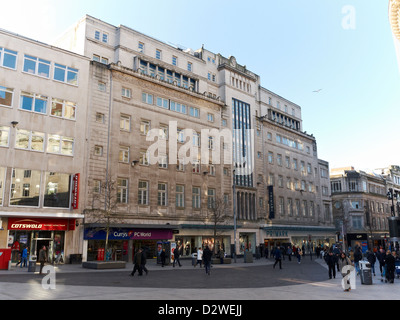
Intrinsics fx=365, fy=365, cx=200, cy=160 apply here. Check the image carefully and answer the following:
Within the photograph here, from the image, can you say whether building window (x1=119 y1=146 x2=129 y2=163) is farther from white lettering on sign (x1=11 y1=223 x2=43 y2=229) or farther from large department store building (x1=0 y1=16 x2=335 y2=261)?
white lettering on sign (x1=11 y1=223 x2=43 y2=229)

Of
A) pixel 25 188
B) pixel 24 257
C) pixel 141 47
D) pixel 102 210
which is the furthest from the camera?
pixel 141 47

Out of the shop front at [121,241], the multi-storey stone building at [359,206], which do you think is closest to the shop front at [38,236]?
the shop front at [121,241]

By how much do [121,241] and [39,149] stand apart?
11.7m

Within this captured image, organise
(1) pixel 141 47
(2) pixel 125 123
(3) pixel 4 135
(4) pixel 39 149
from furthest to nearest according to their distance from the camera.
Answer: (1) pixel 141 47
(2) pixel 125 123
(4) pixel 39 149
(3) pixel 4 135

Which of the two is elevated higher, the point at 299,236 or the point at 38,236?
the point at 38,236

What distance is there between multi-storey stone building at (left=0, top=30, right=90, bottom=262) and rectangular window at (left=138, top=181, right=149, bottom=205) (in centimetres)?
654

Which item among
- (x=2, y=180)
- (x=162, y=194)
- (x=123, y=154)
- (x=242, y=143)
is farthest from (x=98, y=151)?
(x=242, y=143)

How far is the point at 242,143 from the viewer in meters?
51.7

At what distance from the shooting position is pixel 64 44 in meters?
40.9

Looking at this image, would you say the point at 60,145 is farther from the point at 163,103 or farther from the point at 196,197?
the point at 196,197

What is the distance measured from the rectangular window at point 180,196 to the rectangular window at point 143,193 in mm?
4048
